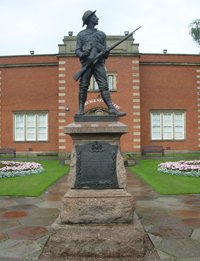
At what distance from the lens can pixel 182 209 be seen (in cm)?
768

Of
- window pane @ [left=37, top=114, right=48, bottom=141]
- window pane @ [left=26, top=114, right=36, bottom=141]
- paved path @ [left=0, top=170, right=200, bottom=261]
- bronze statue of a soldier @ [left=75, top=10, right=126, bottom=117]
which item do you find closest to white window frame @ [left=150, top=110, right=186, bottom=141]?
window pane @ [left=37, top=114, right=48, bottom=141]

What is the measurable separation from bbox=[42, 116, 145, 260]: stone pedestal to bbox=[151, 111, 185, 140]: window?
819 inches

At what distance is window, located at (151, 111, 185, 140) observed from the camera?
2598 centimetres

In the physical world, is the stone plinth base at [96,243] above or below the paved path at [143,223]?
above

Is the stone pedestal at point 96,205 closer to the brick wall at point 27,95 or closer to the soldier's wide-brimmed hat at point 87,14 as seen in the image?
the soldier's wide-brimmed hat at point 87,14

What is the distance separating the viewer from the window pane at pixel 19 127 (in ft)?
84.7

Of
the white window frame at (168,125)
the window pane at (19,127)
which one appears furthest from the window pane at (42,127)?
the white window frame at (168,125)

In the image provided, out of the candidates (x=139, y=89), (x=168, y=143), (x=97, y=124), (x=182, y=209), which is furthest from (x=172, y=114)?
(x=97, y=124)

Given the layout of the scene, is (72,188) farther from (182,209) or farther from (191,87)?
(191,87)

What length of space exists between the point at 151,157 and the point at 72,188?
19.0 m

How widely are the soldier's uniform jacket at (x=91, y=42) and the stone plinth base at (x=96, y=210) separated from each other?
2681 mm

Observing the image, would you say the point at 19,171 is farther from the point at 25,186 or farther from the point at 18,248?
the point at 18,248

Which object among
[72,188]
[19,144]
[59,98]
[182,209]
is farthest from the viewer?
[19,144]

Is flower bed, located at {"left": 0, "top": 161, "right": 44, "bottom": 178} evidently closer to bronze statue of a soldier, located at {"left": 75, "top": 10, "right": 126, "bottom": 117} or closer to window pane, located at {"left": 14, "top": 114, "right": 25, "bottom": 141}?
bronze statue of a soldier, located at {"left": 75, "top": 10, "right": 126, "bottom": 117}
